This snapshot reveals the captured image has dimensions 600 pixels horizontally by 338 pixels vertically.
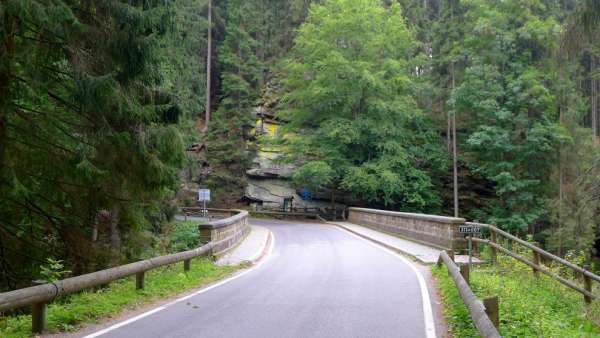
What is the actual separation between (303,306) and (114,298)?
3.22m

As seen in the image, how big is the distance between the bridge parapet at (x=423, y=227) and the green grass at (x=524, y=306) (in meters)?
2.06

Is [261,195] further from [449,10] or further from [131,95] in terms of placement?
[131,95]

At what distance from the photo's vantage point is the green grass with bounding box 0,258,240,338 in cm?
690

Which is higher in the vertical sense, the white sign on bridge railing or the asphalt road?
the white sign on bridge railing

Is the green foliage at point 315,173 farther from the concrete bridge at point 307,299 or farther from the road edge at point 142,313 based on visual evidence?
the road edge at point 142,313

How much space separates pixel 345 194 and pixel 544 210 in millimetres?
15658

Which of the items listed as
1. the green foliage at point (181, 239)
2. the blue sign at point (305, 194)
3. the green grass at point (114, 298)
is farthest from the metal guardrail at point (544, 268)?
the blue sign at point (305, 194)

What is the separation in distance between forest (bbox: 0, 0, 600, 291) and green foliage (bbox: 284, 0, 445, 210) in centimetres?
15

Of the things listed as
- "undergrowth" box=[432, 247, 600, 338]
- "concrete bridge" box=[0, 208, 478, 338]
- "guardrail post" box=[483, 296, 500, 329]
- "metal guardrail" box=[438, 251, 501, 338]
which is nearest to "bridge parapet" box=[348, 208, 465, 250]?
"concrete bridge" box=[0, 208, 478, 338]

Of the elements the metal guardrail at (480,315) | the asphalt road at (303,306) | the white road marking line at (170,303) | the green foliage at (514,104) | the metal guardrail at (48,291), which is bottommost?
the white road marking line at (170,303)

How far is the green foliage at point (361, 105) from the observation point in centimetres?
3538

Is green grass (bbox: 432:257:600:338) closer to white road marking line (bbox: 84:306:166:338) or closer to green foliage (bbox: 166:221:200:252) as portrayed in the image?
white road marking line (bbox: 84:306:166:338)

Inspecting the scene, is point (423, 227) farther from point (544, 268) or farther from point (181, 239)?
point (181, 239)

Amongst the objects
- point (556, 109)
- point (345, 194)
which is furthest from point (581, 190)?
point (345, 194)
